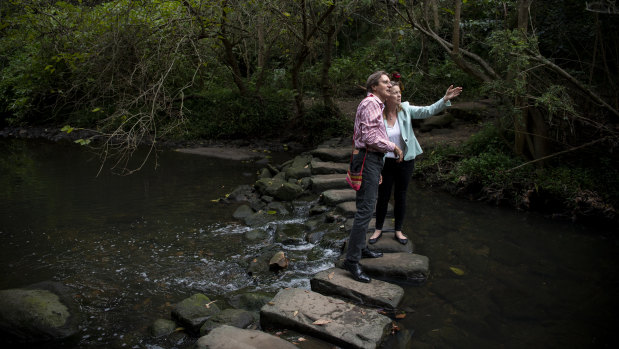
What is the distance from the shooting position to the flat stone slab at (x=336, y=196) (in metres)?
6.46

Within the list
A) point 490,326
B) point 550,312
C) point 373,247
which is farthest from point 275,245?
point 550,312

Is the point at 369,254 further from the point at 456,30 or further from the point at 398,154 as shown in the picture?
the point at 456,30

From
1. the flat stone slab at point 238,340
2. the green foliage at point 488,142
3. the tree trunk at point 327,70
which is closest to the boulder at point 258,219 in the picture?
the flat stone slab at point 238,340

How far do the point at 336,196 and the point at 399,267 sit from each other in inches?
89.2

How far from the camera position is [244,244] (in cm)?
542

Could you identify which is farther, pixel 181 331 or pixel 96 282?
pixel 96 282

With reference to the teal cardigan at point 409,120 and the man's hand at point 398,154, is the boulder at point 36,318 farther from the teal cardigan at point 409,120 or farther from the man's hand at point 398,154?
the teal cardigan at point 409,120

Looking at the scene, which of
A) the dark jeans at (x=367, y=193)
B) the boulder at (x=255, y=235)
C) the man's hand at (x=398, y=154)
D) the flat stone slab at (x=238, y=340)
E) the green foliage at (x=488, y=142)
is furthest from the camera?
the green foliage at (x=488, y=142)

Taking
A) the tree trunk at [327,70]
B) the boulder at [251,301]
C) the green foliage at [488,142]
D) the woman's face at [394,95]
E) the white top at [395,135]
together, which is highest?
the tree trunk at [327,70]

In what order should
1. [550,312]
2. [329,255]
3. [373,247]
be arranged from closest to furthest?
[550,312], [373,247], [329,255]

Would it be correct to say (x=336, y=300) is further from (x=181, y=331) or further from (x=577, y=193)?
(x=577, y=193)

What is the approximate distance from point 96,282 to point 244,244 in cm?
167

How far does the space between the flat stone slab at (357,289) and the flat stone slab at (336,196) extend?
2283mm

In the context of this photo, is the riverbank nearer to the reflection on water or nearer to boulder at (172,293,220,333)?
the reflection on water
